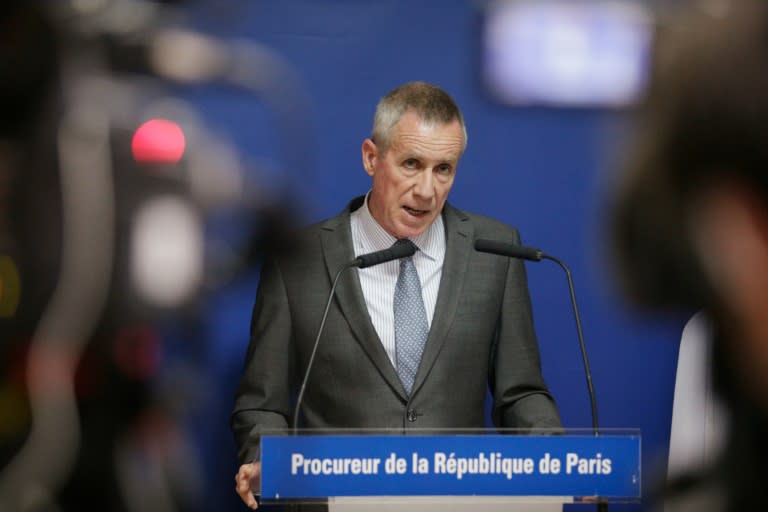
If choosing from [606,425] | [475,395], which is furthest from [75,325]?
[606,425]

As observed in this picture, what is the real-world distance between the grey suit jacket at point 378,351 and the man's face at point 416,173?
0.24 ft

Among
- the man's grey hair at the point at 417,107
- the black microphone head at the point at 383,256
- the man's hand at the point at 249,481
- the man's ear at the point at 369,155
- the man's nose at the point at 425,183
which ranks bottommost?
the man's hand at the point at 249,481

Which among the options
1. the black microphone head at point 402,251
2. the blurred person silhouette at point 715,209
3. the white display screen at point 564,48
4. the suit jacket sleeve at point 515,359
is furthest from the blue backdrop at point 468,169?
the blurred person silhouette at point 715,209

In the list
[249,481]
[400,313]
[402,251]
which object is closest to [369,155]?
[400,313]

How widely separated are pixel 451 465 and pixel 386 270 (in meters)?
0.58

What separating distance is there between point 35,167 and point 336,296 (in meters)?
0.67

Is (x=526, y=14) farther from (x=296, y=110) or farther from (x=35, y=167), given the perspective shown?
(x=35, y=167)

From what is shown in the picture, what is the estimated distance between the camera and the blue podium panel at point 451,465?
4.83ft

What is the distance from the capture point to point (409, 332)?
1954 millimetres

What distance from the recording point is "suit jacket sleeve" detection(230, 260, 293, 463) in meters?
1.85

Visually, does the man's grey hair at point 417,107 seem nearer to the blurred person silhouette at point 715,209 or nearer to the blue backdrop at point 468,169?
the blue backdrop at point 468,169

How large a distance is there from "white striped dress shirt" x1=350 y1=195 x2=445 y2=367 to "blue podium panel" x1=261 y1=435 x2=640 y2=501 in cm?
46

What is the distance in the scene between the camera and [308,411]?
1.97 meters

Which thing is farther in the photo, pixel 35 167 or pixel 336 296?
pixel 336 296
